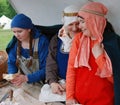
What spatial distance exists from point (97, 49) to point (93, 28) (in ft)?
0.37

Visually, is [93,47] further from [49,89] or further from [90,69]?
[49,89]

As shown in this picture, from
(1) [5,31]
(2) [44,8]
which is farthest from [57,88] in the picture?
(1) [5,31]

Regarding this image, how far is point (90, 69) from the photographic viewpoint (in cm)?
149

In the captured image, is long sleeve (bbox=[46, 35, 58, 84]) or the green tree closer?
long sleeve (bbox=[46, 35, 58, 84])

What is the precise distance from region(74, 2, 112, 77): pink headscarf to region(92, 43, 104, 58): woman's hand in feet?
0.07

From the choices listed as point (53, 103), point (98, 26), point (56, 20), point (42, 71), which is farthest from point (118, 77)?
point (56, 20)

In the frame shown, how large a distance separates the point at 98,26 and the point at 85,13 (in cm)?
9

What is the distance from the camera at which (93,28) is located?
4.68ft

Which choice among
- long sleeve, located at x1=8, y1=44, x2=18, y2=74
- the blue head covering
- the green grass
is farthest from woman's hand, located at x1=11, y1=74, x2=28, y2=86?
the green grass

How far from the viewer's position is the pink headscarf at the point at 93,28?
1.42 metres

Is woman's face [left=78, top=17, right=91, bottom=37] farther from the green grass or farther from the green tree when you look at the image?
the green tree

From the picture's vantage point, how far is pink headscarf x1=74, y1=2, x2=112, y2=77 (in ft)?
4.67

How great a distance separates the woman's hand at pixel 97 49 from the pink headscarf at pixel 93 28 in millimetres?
22

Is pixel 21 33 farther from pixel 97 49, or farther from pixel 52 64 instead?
pixel 97 49
